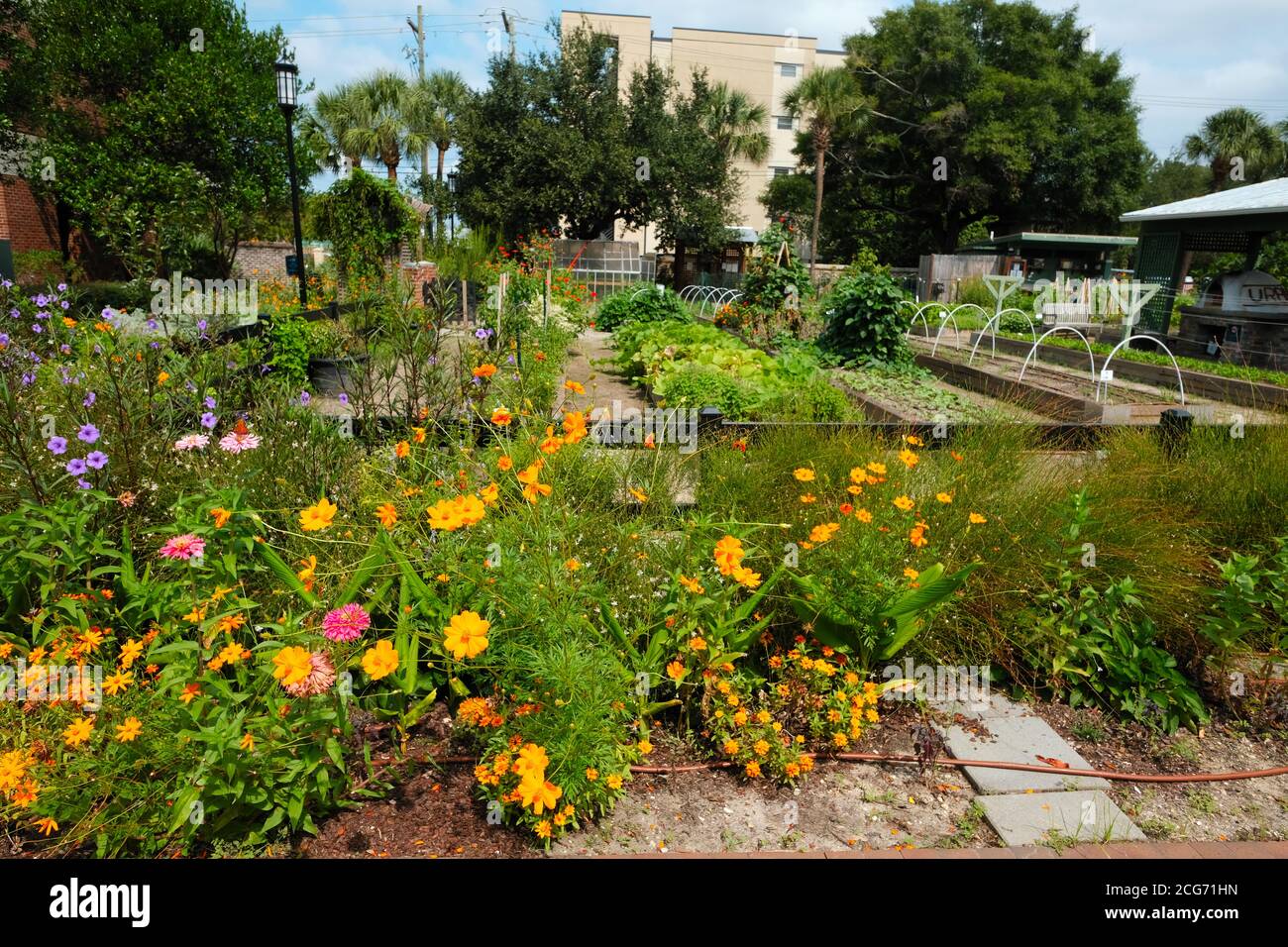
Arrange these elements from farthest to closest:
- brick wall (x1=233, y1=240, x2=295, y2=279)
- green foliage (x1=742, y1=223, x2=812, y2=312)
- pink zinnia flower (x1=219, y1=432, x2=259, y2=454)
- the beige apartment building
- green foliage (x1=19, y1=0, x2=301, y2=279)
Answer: the beige apartment building < brick wall (x1=233, y1=240, x2=295, y2=279) < green foliage (x1=19, y1=0, x2=301, y2=279) < green foliage (x1=742, y1=223, x2=812, y2=312) < pink zinnia flower (x1=219, y1=432, x2=259, y2=454)

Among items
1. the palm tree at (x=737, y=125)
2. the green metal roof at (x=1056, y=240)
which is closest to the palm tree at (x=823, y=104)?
the palm tree at (x=737, y=125)

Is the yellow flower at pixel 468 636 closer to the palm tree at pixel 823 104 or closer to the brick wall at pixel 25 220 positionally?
the brick wall at pixel 25 220

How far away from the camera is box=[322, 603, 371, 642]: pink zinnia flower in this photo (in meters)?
1.87

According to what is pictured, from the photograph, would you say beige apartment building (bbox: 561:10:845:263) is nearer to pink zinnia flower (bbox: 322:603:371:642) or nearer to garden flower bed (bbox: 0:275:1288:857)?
garden flower bed (bbox: 0:275:1288:857)

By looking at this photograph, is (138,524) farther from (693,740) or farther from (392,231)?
(392,231)

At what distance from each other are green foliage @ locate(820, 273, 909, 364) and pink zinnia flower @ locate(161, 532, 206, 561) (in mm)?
8785

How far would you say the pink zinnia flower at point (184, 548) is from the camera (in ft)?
6.74

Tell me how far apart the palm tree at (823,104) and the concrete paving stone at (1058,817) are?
83.8 feet

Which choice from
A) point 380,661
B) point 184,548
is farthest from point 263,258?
point 380,661

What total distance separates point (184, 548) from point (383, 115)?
32.8 metres

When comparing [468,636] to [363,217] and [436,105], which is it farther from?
[436,105]

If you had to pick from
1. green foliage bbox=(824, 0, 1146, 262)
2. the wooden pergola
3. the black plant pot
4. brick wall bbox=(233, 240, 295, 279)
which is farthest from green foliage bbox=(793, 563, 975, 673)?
green foliage bbox=(824, 0, 1146, 262)
